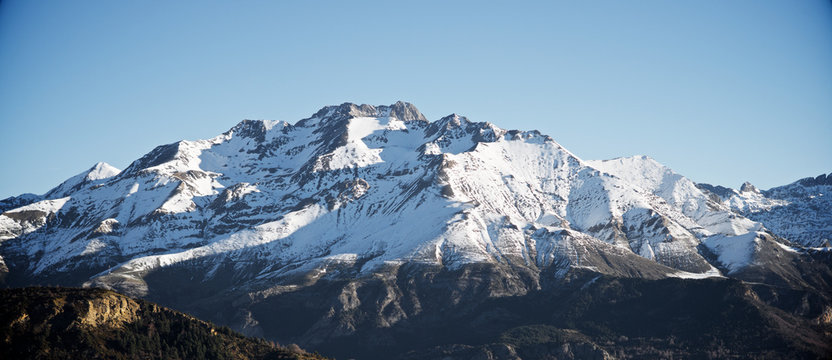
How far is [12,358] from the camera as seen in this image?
647ft

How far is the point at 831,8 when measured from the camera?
500ft

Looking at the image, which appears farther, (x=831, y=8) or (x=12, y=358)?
(x=12, y=358)

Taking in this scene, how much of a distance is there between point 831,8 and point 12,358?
18645cm

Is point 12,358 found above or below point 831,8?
below
